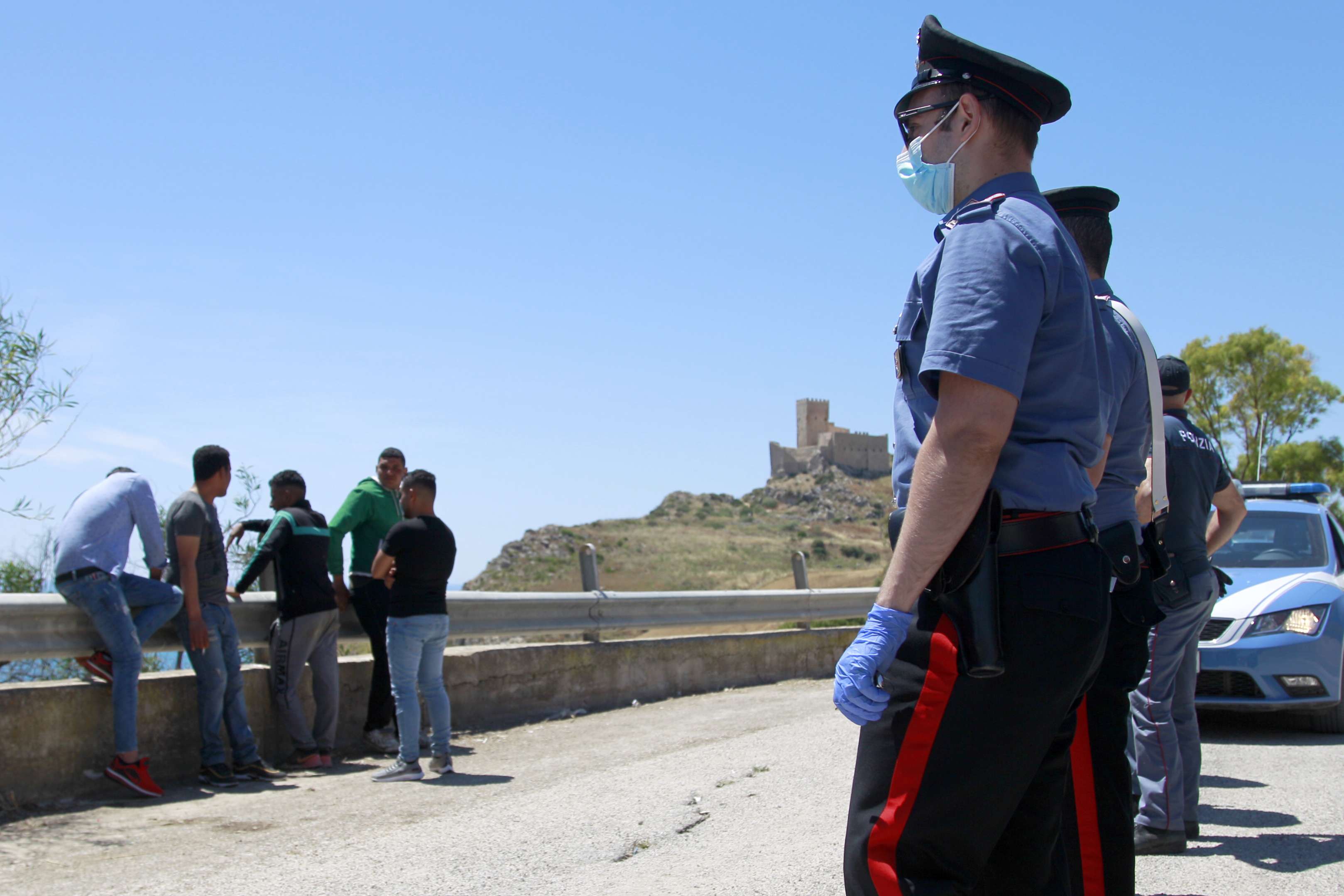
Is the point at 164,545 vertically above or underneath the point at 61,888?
above

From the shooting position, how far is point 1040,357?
224cm

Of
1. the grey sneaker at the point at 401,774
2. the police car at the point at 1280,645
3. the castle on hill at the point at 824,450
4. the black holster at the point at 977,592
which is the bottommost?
the grey sneaker at the point at 401,774

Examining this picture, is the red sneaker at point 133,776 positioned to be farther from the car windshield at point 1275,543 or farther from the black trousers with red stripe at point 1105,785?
the car windshield at point 1275,543

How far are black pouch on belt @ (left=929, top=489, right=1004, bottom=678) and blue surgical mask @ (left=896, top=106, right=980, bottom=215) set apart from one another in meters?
0.78

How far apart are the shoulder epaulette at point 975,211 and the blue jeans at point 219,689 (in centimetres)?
538

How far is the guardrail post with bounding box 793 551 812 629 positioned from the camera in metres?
11.6

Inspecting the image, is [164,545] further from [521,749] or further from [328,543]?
[521,749]

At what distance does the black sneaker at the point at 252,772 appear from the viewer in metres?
6.39

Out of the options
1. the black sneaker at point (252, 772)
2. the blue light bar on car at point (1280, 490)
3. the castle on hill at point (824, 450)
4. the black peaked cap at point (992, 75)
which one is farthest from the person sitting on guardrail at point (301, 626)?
the castle on hill at point (824, 450)

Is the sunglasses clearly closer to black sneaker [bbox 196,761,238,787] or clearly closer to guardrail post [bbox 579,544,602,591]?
black sneaker [bbox 196,761,238,787]

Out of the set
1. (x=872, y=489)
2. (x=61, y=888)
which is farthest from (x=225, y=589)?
(x=872, y=489)

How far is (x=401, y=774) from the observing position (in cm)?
638

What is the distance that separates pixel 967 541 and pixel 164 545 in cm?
583

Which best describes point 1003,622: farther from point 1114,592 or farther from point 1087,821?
point 1114,592
